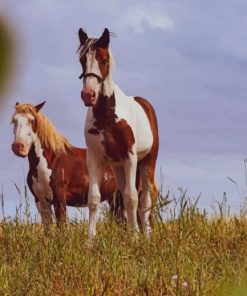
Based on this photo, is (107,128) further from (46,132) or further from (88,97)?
(46,132)

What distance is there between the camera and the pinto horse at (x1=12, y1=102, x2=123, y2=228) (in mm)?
9133

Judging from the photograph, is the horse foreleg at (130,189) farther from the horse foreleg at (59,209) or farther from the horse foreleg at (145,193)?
the horse foreleg at (59,209)

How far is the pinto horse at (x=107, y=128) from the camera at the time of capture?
Result: 7.16m

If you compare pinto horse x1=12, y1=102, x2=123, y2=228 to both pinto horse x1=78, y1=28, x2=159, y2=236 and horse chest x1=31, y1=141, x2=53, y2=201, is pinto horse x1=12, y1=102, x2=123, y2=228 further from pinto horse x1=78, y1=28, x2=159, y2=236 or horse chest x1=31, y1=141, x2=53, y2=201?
pinto horse x1=78, y1=28, x2=159, y2=236

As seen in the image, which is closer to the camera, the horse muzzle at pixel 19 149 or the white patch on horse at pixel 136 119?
the white patch on horse at pixel 136 119

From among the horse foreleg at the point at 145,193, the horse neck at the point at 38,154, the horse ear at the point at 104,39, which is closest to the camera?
the horse ear at the point at 104,39

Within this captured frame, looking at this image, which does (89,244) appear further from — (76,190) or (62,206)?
(76,190)

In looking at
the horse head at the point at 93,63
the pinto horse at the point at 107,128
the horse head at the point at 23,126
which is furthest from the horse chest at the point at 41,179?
the horse head at the point at 93,63

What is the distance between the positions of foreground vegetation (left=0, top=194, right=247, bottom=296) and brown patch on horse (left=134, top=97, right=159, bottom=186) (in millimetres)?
1423

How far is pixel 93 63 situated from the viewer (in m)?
7.13

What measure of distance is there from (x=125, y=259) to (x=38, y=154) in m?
4.70

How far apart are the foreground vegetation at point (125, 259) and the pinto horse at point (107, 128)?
2.16 ft

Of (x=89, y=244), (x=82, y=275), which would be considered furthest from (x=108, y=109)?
(x=82, y=275)

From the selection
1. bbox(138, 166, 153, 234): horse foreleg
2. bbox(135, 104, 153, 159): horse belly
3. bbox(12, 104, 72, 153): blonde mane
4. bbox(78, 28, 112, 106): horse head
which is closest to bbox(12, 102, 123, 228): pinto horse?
bbox(12, 104, 72, 153): blonde mane
